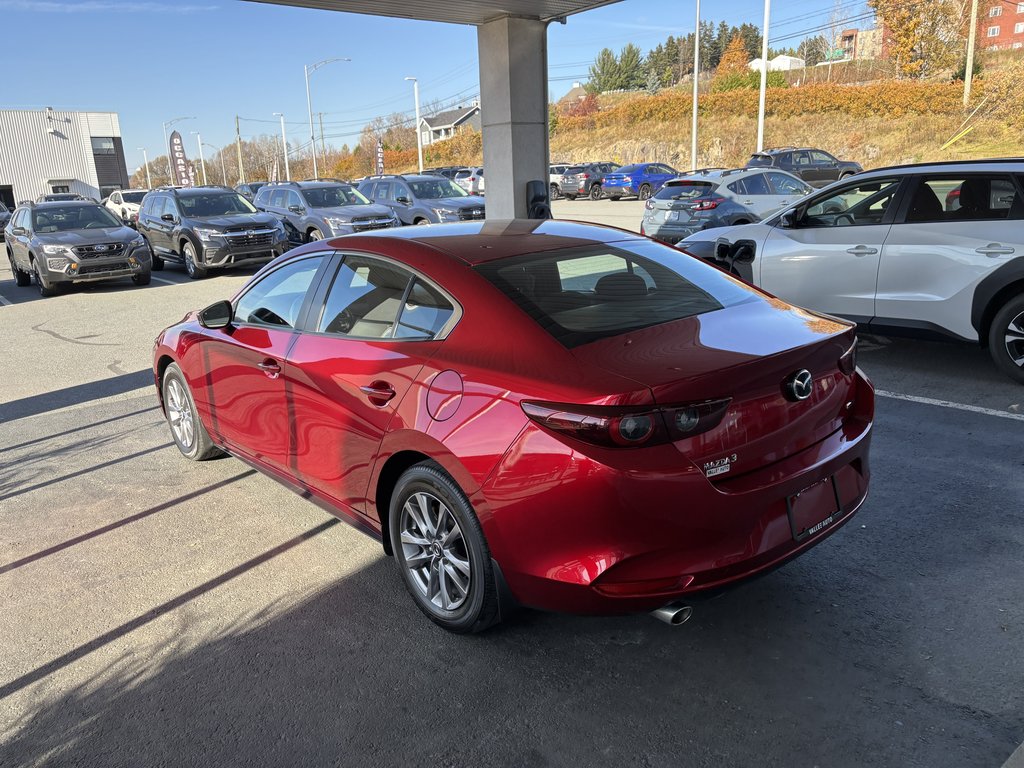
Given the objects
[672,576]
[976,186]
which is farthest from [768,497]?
[976,186]

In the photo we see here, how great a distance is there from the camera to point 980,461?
4828mm

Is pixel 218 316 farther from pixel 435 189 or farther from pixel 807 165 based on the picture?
pixel 807 165

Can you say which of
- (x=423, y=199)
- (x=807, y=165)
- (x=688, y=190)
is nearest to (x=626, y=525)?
(x=688, y=190)

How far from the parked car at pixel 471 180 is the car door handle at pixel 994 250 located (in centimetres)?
2868

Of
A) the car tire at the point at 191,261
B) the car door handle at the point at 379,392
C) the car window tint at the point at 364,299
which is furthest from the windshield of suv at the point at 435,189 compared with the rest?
the car door handle at the point at 379,392

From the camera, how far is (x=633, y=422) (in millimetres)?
2594

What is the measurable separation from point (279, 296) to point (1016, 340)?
18.1 ft

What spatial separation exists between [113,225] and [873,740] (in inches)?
662

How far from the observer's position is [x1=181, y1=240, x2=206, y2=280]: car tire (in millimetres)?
16406

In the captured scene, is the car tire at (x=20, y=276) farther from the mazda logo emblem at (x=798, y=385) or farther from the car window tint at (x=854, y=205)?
the mazda logo emblem at (x=798, y=385)

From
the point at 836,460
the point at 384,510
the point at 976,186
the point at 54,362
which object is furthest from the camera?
the point at 54,362

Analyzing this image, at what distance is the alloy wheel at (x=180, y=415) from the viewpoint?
533cm

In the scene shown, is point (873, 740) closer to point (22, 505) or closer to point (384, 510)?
point (384, 510)

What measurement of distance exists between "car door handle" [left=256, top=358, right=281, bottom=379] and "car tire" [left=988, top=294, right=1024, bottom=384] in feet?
17.8
